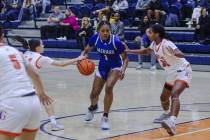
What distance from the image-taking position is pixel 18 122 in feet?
15.6

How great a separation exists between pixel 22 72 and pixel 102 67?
3.85m

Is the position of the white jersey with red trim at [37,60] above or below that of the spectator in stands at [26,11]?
above

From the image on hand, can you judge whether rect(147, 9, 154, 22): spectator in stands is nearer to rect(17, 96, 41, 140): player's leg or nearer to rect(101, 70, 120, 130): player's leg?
rect(101, 70, 120, 130): player's leg

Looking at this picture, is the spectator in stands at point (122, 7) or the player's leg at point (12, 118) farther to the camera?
the spectator in stands at point (122, 7)

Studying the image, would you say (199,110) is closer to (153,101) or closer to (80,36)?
(153,101)

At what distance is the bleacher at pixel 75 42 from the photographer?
18.3 metres

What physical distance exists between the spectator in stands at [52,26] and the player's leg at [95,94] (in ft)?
42.5

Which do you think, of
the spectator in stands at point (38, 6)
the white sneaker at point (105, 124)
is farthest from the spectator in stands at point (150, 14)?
the white sneaker at point (105, 124)

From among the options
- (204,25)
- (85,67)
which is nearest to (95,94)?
(85,67)

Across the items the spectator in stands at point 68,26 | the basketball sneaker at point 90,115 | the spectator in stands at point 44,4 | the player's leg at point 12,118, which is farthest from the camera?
the spectator in stands at point 44,4

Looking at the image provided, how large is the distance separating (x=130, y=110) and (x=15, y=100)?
552 cm

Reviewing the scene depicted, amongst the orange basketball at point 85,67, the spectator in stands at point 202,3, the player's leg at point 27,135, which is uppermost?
the player's leg at point 27,135

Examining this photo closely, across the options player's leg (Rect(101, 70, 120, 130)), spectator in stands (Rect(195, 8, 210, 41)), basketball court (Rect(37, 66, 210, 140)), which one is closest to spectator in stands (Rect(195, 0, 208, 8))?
spectator in stands (Rect(195, 8, 210, 41))

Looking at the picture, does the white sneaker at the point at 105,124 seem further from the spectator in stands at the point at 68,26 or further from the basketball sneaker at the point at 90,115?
the spectator in stands at the point at 68,26
